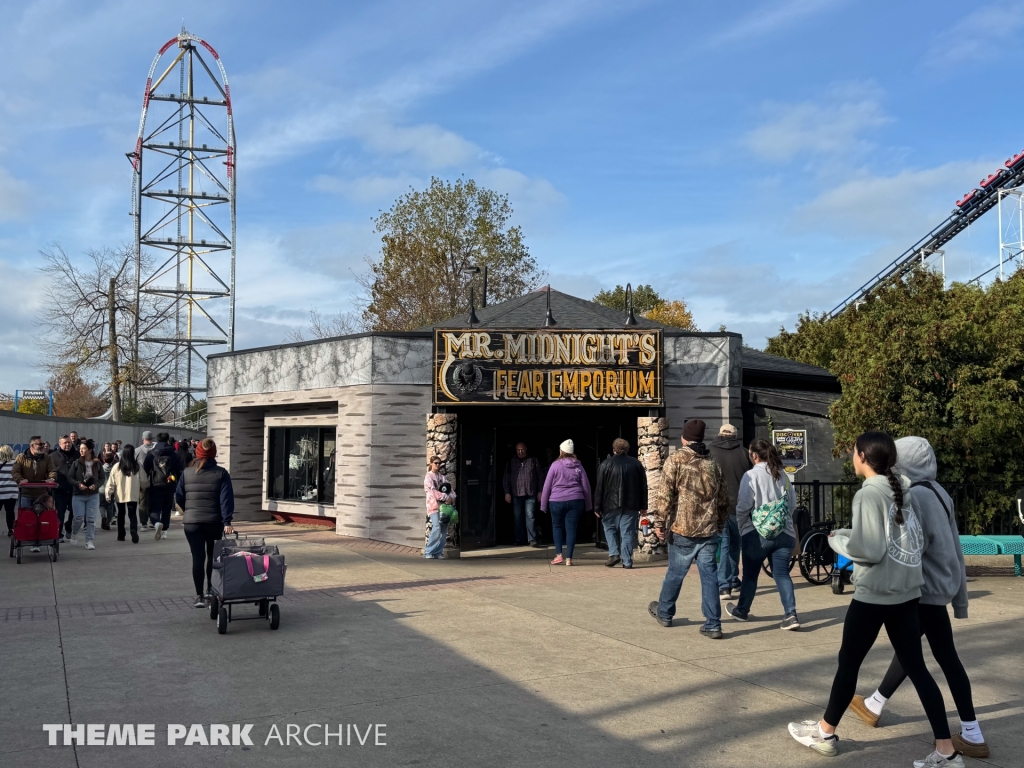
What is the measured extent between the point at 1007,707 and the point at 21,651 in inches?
275

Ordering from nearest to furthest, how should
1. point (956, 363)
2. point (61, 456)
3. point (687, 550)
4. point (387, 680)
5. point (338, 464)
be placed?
point (387, 680) < point (687, 550) < point (956, 363) < point (61, 456) < point (338, 464)

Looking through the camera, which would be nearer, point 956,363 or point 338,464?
point 956,363

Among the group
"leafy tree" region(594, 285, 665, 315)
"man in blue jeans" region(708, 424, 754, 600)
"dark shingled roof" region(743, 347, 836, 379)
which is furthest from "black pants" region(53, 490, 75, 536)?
"leafy tree" region(594, 285, 665, 315)

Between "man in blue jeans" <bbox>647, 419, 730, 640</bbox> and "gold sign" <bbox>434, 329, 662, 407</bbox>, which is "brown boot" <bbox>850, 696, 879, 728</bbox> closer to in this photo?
"man in blue jeans" <bbox>647, 419, 730, 640</bbox>

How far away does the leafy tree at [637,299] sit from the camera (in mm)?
51938

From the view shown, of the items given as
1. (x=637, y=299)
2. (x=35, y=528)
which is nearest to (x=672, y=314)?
(x=637, y=299)

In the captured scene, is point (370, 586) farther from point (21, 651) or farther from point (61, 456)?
point (61, 456)

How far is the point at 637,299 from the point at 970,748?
4925cm

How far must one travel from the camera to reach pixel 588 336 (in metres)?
14.1

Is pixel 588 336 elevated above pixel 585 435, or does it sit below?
above

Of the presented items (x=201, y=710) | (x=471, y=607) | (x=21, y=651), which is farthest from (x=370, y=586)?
(x=201, y=710)

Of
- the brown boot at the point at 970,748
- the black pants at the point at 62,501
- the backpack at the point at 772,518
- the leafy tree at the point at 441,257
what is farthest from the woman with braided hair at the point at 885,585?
the leafy tree at the point at 441,257

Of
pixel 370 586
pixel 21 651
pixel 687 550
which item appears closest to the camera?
pixel 21 651

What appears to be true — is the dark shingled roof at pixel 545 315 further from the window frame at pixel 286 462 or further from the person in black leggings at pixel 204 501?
the person in black leggings at pixel 204 501
